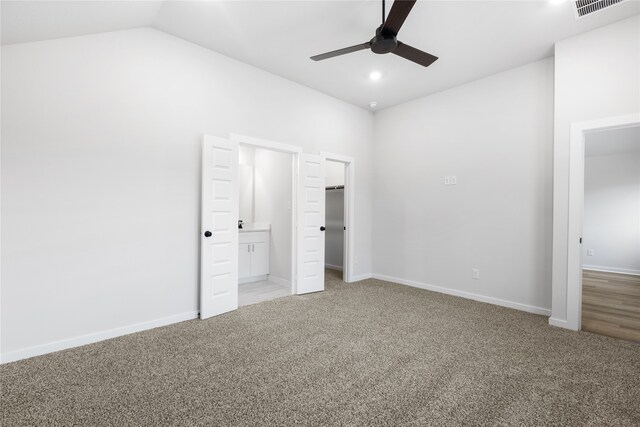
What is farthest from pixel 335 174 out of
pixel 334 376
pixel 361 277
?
pixel 334 376

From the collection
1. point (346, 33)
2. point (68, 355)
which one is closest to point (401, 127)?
point (346, 33)

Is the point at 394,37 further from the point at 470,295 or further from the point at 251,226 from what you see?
the point at 251,226

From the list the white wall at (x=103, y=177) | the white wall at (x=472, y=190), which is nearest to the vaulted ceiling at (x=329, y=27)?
the white wall at (x=103, y=177)

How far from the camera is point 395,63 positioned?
350 cm

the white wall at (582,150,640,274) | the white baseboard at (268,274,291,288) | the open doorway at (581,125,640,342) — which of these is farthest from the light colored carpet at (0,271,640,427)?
the white wall at (582,150,640,274)

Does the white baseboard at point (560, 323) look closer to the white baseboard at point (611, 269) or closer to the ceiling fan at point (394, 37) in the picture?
the ceiling fan at point (394, 37)

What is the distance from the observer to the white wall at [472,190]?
345 centimetres

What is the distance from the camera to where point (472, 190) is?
4008 mm

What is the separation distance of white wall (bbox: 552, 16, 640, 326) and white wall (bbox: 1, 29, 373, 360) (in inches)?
139

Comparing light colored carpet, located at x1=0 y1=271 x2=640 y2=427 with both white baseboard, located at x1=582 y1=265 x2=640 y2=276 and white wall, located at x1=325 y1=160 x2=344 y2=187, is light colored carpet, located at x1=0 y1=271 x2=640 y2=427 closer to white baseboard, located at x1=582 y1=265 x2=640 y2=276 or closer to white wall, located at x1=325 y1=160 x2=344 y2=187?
white wall, located at x1=325 y1=160 x2=344 y2=187

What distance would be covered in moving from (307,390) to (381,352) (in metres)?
0.79

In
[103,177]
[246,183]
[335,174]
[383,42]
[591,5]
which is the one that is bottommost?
[103,177]

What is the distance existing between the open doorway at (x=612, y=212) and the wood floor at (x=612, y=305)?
18 millimetres

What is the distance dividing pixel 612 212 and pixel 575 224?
4997 millimetres
